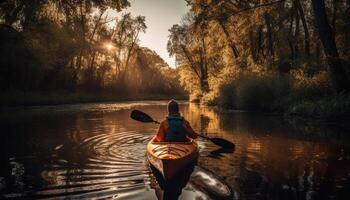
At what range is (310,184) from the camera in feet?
20.9

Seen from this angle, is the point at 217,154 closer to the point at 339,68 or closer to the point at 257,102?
the point at 339,68

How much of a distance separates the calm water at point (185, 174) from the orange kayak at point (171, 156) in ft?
0.74

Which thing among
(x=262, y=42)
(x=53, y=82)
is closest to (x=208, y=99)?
(x=262, y=42)

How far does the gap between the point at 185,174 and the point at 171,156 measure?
598 mm

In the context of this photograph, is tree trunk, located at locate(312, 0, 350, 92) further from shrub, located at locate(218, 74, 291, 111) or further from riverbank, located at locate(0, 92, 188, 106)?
riverbank, located at locate(0, 92, 188, 106)

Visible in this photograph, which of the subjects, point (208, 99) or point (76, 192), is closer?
point (76, 192)

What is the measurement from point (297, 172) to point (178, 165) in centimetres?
252

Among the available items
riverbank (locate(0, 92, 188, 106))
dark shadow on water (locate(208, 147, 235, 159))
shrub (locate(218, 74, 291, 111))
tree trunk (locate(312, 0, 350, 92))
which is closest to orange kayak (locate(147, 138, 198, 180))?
dark shadow on water (locate(208, 147, 235, 159))

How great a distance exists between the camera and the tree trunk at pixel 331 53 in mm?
15188

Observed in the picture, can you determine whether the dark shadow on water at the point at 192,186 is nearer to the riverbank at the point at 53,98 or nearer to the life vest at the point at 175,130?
the life vest at the point at 175,130

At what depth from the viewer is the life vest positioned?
27.1 ft

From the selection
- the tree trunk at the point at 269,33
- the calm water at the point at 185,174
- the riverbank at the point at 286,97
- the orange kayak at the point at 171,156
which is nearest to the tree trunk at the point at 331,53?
the riverbank at the point at 286,97

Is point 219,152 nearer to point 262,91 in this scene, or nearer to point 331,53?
point 331,53

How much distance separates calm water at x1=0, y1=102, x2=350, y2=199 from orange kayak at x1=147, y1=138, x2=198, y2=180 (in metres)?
0.23
